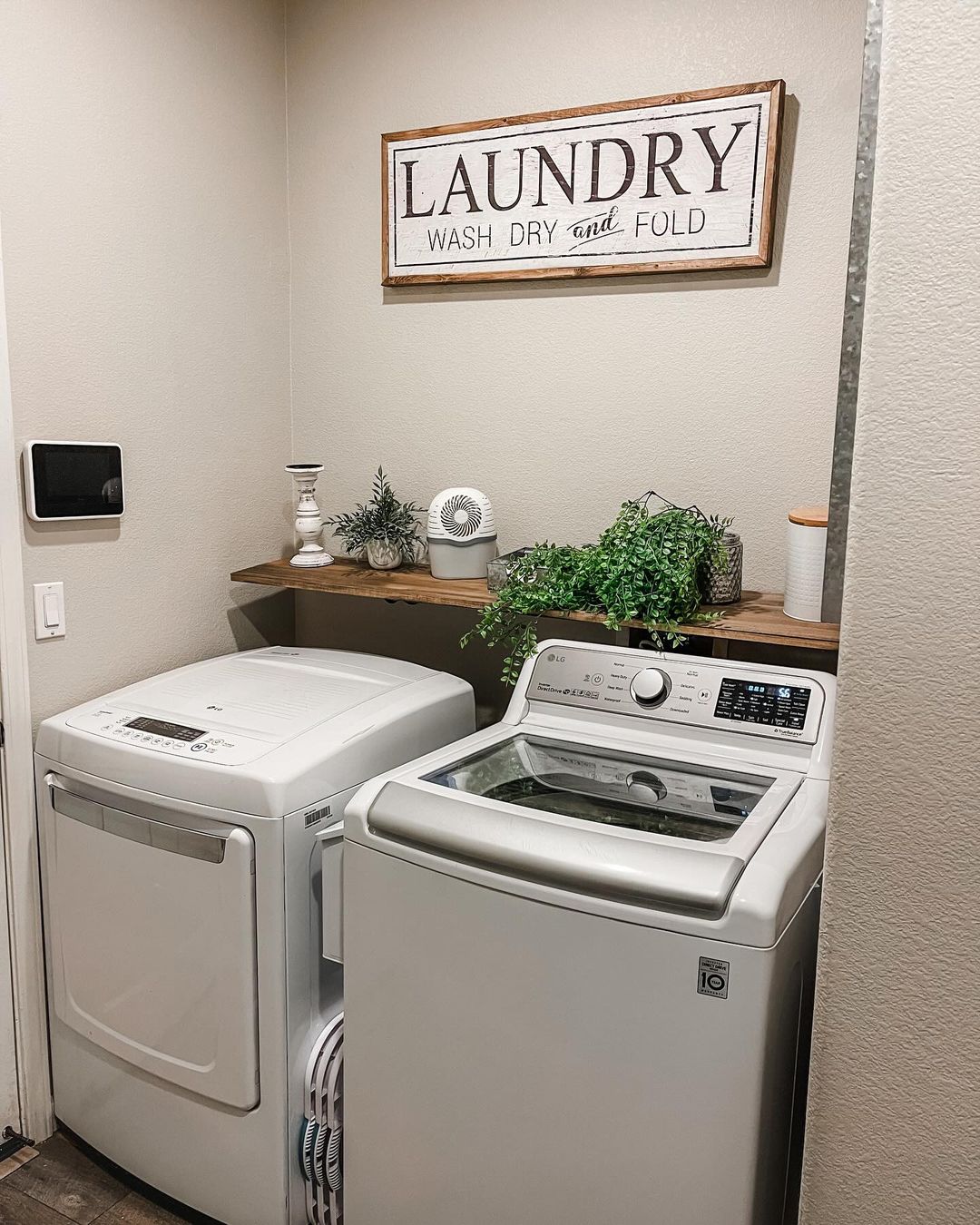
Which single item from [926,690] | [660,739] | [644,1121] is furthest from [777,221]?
[644,1121]

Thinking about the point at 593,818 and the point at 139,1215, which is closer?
the point at 593,818

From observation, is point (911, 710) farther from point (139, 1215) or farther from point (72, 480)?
point (139, 1215)

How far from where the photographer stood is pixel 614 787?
166 cm

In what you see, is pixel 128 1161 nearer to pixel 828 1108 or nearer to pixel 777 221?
pixel 828 1108

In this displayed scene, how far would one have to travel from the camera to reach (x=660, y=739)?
181cm

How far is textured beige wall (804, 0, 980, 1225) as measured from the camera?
3.02ft

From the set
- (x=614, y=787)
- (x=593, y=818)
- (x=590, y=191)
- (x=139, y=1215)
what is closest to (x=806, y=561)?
(x=614, y=787)

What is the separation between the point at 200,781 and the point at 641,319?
1.35m

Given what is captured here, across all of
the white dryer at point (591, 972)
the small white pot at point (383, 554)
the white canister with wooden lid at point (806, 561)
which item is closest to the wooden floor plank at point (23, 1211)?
the white dryer at point (591, 972)

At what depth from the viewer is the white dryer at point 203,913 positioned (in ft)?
5.66

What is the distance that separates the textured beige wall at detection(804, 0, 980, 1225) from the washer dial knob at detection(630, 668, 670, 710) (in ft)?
2.57

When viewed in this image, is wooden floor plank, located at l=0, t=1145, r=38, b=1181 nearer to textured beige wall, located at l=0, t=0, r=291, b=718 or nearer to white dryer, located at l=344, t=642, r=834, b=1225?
white dryer, located at l=344, t=642, r=834, b=1225

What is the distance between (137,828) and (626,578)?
40.8 inches

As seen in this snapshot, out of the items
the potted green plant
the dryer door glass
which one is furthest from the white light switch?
the dryer door glass
